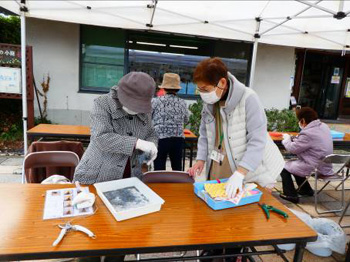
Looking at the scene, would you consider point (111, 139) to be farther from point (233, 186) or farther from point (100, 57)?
point (100, 57)

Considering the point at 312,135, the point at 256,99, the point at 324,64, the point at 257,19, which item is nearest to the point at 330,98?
the point at 324,64

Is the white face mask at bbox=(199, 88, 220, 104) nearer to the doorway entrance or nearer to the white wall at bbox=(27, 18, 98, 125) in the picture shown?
the white wall at bbox=(27, 18, 98, 125)

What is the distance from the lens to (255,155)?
1516 mm

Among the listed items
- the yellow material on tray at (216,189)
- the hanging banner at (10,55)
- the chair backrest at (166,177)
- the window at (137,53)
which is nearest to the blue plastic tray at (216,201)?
the yellow material on tray at (216,189)

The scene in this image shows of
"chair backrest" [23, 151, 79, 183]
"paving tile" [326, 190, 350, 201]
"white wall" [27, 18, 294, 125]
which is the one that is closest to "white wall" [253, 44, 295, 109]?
"white wall" [27, 18, 294, 125]

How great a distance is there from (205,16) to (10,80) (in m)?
3.46

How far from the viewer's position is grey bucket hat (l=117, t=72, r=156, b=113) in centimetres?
140

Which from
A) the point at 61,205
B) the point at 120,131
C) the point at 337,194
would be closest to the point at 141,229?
the point at 61,205

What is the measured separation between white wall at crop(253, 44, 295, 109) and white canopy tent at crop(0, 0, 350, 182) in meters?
1.95

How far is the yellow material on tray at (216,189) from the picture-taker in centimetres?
145

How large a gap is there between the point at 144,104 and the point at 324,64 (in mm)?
8558

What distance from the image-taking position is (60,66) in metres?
5.95

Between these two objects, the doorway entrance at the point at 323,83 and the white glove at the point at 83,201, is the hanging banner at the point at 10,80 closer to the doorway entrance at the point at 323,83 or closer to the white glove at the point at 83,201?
the white glove at the point at 83,201

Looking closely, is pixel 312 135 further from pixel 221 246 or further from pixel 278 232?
pixel 221 246
